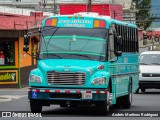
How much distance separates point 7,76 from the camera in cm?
3853

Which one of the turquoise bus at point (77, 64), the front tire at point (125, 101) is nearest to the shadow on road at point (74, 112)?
the turquoise bus at point (77, 64)

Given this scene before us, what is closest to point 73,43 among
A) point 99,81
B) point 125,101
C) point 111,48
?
point 111,48

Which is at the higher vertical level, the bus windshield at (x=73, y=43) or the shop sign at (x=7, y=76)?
the bus windshield at (x=73, y=43)

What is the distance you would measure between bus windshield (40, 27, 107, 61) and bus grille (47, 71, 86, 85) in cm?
79

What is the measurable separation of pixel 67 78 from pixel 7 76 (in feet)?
71.0

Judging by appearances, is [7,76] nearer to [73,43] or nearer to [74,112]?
[74,112]

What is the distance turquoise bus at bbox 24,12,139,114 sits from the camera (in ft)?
56.6

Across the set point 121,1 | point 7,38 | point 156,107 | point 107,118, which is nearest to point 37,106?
point 107,118

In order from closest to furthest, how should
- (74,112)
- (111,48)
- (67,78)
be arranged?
(67,78), (111,48), (74,112)

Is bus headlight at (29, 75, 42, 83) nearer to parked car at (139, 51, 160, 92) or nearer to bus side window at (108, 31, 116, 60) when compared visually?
bus side window at (108, 31, 116, 60)

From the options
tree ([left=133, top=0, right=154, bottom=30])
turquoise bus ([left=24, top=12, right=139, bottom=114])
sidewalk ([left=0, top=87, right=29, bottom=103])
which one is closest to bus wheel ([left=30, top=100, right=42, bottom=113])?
turquoise bus ([left=24, top=12, right=139, bottom=114])

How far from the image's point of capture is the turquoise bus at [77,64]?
56.6ft

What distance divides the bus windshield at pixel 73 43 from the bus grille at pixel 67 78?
79cm

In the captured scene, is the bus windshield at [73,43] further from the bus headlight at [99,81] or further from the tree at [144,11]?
the tree at [144,11]
